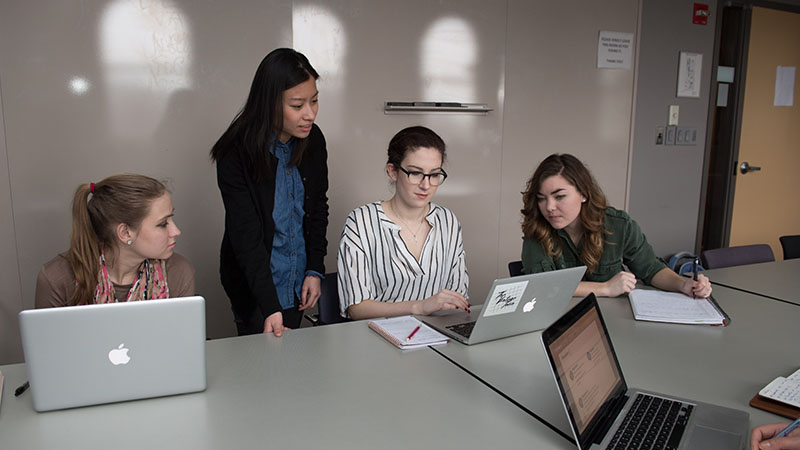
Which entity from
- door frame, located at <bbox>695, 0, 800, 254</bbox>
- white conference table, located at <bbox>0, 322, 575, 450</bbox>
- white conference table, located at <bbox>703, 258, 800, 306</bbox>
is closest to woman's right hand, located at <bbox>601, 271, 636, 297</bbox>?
white conference table, located at <bbox>703, 258, 800, 306</bbox>

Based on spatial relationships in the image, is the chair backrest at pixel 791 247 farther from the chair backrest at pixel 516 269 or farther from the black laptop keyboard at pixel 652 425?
the black laptop keyboard at pixel 652 425

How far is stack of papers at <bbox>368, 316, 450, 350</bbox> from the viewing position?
5.08 feet

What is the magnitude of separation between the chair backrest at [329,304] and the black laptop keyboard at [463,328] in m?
0.51

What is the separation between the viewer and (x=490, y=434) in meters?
1.10

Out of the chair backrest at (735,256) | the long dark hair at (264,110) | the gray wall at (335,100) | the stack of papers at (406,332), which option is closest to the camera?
the stack of papers at (406,332)

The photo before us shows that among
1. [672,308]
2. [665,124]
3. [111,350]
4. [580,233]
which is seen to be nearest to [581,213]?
[580,233]

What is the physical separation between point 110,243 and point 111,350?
0.66 metres

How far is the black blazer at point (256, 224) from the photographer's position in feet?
6.54

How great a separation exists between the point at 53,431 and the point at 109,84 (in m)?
1.98

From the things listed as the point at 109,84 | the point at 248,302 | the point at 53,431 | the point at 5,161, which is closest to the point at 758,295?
the point at 248,302

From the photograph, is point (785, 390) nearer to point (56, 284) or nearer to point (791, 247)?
point (56, 284)

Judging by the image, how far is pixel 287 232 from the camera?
2.23 meters

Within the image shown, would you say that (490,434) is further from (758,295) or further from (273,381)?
(758,295)

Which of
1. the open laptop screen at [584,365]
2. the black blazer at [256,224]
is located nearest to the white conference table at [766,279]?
the open laptop screen at [584,365]
